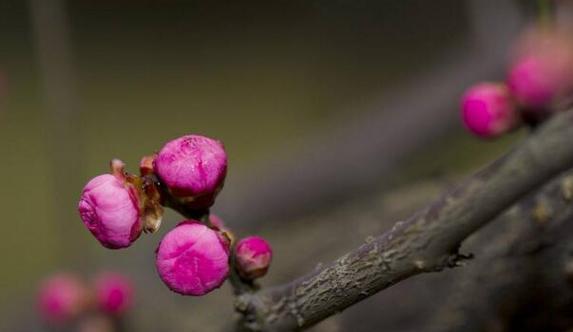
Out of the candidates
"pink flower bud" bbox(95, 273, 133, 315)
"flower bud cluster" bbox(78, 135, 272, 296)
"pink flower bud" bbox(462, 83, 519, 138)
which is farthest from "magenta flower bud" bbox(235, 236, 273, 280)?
"pink flower bud" bbox(95, 273, 133, 315)

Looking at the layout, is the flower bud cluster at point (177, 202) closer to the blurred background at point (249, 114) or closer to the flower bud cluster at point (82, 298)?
the blurred background at point (249, 114)

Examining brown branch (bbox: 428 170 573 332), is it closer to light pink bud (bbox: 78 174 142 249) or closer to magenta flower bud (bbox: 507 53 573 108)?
magenta flower bud (bbox: 507 53 573 108)

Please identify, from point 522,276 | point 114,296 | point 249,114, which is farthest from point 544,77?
point 249,114

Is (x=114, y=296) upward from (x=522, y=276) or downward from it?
upward

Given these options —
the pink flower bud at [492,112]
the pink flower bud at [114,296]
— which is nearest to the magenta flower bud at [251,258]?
the pink flower bud at [492,112]

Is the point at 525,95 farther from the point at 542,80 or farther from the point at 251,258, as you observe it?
the point at 251,258

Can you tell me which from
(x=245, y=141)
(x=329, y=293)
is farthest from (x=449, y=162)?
(x=245, y=141)

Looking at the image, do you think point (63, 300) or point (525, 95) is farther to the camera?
point (63, 300)

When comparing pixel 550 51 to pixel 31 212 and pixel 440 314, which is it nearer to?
pixel 440 314
